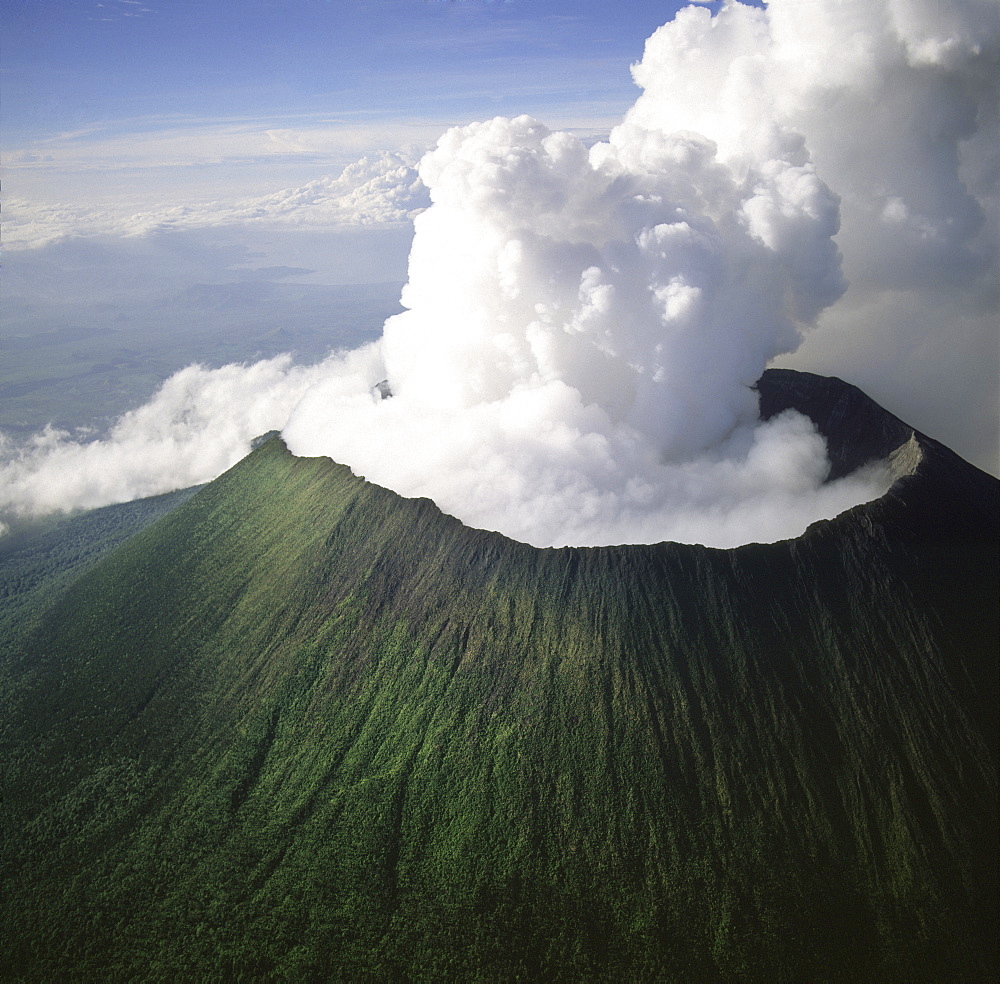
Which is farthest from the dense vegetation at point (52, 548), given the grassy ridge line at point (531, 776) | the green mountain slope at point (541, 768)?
the grassy ridge line at point (531, 776)

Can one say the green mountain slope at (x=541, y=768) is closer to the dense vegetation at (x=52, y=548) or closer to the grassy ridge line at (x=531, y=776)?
the grassy ridge line at (x=531, y=776)

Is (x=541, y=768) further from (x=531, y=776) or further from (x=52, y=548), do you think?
(x=52, y=548)

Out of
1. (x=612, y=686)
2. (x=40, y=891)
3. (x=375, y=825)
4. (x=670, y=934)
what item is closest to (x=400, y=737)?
(x=375, y=825)

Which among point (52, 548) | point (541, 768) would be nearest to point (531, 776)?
point (541, 768)

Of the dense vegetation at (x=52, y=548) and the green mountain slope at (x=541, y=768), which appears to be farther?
the dense vegetation at (x=52, y=548)

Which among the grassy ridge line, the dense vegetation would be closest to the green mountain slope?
the grassy ridge line

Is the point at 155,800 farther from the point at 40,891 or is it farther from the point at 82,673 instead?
the point at 82,673

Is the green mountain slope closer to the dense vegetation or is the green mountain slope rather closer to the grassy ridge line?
the grassy ridge line
